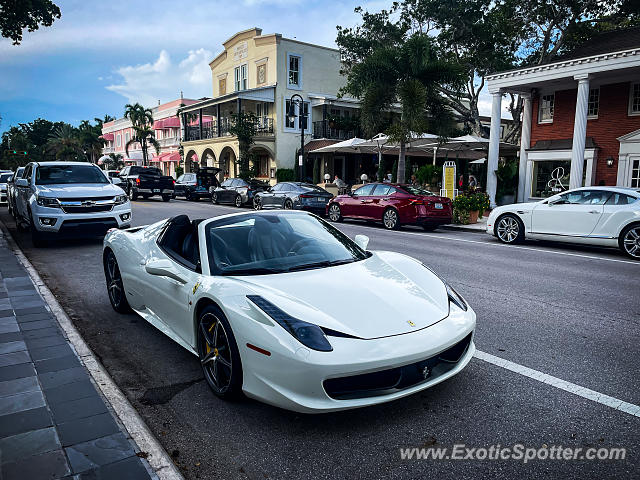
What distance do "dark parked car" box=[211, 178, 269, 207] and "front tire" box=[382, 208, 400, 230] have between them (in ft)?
33.6

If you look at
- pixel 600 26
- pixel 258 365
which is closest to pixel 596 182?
pixel 600 26

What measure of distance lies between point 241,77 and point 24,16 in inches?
879

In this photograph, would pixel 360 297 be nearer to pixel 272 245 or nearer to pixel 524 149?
pixel 272 245

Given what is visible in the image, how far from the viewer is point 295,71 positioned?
35562 mm

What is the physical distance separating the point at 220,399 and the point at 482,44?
31799 mm

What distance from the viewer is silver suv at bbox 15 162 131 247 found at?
9.64 meters

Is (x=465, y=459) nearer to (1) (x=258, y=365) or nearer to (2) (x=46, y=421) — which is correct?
(1) (x=258, y=365)

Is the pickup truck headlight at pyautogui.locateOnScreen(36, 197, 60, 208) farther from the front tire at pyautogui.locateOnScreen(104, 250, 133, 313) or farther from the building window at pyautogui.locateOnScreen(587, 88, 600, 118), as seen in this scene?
the building window at pyautogui.locateOnScreen(587, 88, 600, 118)

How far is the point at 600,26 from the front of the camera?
26109 millimetres

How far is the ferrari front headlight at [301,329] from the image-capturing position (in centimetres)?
273

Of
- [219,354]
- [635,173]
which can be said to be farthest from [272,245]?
[635,173]

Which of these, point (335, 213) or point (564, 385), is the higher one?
point (335, 213)

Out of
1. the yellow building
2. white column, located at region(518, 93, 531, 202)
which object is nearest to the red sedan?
white column, located at region(518, 93, 531, 202)

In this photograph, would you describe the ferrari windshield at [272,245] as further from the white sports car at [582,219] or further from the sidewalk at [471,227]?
the sidewalk at [471,227]
